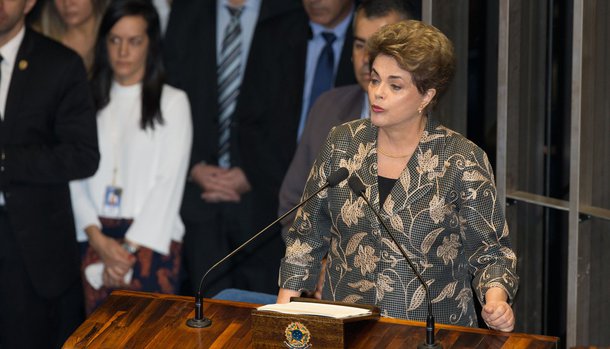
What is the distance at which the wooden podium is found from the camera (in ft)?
8.71

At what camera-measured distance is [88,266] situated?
5.63 metres

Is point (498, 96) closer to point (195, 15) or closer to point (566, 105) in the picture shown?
point (566, 105)

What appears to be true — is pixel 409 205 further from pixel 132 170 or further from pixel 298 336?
pixel 132 170

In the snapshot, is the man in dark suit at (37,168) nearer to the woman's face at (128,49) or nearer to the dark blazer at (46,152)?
the dark blazer at (46,152)

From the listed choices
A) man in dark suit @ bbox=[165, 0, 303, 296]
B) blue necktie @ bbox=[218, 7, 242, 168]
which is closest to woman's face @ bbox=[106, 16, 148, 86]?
man in dark suit @ bbox=[165, 0, 303, 296]

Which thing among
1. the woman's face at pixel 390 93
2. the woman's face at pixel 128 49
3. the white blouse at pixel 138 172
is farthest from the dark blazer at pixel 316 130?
the woman's face at pixel 390 93

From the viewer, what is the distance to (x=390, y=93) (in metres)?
3.03

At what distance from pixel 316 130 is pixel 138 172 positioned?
1.16m

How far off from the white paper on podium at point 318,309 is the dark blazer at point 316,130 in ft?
7.07

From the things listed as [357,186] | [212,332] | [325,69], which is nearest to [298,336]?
[212,332]

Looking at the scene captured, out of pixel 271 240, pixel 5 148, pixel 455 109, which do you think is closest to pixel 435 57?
pixel 455 109

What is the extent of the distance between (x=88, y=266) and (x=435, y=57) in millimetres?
3155

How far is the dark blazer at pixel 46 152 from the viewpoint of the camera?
539cm

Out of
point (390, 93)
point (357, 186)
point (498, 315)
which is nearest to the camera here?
point (498, 315)
